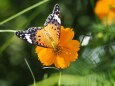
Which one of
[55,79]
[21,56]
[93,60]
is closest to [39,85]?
[55,79]

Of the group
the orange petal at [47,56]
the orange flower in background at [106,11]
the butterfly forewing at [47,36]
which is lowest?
the orange petal at [47,56]

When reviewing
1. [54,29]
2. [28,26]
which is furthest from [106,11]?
[28,26]

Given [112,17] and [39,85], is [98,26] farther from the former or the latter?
[39,85]

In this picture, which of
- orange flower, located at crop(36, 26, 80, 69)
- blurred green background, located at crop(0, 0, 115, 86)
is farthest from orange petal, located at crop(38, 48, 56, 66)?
blurred green background, located at crop(0, 0, 115, 86)

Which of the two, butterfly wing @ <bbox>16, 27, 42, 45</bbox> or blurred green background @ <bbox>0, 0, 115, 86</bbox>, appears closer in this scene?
butterfly wing @ <bbox>16, 27, 42, 45</bbox>

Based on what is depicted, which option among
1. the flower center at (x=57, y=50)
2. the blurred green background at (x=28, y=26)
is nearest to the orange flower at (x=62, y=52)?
the flower center at (x=57, y=50)

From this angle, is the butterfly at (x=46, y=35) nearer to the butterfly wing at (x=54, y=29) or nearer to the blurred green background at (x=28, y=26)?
the butterfly wing at (x=54, y=29)

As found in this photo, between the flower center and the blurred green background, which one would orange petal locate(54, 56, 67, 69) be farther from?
the blurred green background
